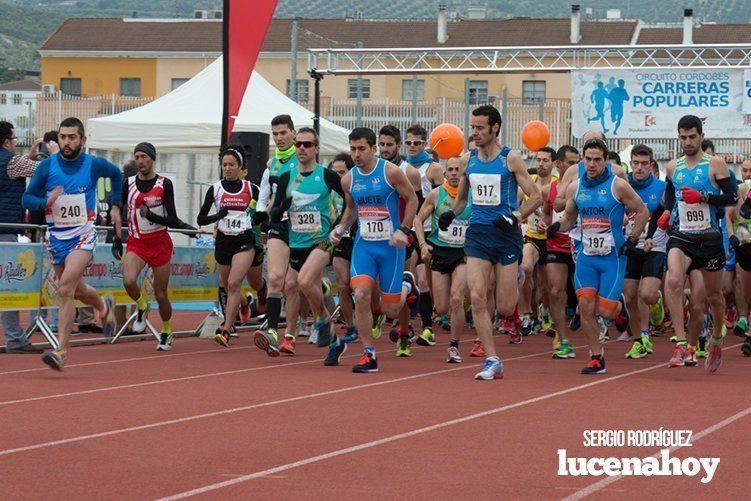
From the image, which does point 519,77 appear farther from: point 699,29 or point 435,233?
point 435,233

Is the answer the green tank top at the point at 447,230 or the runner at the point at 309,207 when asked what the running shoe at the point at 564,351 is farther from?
the runner at the point at 309,207

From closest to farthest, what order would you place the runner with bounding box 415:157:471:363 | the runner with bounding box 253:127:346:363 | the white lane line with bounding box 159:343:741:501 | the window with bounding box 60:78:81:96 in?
1. the white lane line with bounding box 159:343:741:501
2. the runner with bounding box 253:127:346:363
3. the runner with bounding box 415:157:471:363
4. the window with bounding box 60:78:81:96

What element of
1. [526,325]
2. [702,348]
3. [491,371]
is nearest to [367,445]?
[491,371]

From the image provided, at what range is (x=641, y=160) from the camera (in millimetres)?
15172

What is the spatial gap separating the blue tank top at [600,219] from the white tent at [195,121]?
12775mm

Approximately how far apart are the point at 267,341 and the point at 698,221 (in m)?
4.03

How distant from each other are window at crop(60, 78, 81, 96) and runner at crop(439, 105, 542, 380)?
79584 mm

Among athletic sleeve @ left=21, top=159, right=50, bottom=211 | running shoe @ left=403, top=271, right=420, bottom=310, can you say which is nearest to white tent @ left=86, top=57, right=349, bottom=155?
running shoe @ left=403, top=271, right=420, bottom=310

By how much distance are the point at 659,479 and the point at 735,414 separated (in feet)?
9.42

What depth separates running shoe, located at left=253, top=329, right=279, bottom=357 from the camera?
1377 centimetres

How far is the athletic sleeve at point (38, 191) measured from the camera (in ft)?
42.6

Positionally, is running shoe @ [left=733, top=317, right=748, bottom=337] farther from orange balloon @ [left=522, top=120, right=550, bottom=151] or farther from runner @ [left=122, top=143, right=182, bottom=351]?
runner @ [left=122, top=143, right=182, bottom=351]

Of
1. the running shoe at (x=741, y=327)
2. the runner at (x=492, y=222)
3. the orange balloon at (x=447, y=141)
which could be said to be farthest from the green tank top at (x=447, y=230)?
the running shoe at (x=741, y=327)

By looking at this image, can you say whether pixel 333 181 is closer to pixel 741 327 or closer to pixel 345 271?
pixel 345 271
